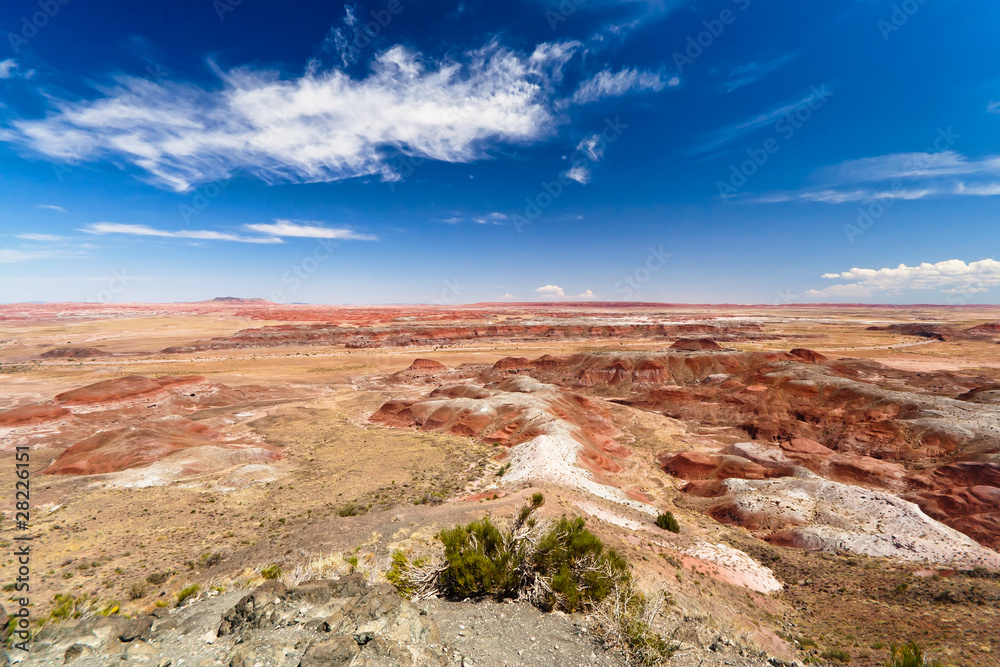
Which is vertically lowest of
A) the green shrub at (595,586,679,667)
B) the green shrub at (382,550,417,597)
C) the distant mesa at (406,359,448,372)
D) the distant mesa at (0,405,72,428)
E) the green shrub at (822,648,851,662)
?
the distant mesa at (406,359,448,372)

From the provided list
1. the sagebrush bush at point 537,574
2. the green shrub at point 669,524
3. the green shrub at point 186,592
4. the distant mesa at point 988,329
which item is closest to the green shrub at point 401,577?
the sagebrush bush at point 537,574

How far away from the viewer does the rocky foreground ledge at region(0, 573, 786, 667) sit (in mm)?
6441

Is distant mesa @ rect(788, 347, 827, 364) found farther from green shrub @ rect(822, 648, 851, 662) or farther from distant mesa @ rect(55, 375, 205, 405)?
distant mesa @ rect(55, 375, 205, 405)

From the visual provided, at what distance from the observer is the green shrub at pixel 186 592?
10370 millimetres

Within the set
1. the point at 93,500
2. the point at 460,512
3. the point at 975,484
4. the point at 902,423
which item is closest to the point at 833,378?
the point at 902,423

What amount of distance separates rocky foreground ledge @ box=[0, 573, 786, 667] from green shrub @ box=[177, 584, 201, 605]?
4.89 feet

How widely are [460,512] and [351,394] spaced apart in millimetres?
36815

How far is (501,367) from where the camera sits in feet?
198

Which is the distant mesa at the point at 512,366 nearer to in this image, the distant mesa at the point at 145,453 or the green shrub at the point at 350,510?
the distant mesa at the point at 145,453

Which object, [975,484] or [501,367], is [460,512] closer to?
[975,484]

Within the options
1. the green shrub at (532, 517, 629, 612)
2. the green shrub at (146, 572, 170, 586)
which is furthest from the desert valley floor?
the green shrub at (532, 517, 629, 612)

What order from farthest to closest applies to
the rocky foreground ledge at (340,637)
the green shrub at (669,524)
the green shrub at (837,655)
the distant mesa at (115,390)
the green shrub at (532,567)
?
the distant mesa at (115,390) → the green shrub at (669,524) → the green shrub at (837,655) → the green shrub at (532,567) → the rocky foreground ledge at (340,637)

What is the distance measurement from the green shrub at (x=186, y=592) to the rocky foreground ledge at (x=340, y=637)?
4.89 ft

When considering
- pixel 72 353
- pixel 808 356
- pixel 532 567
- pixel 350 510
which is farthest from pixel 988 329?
pixel 72 353
